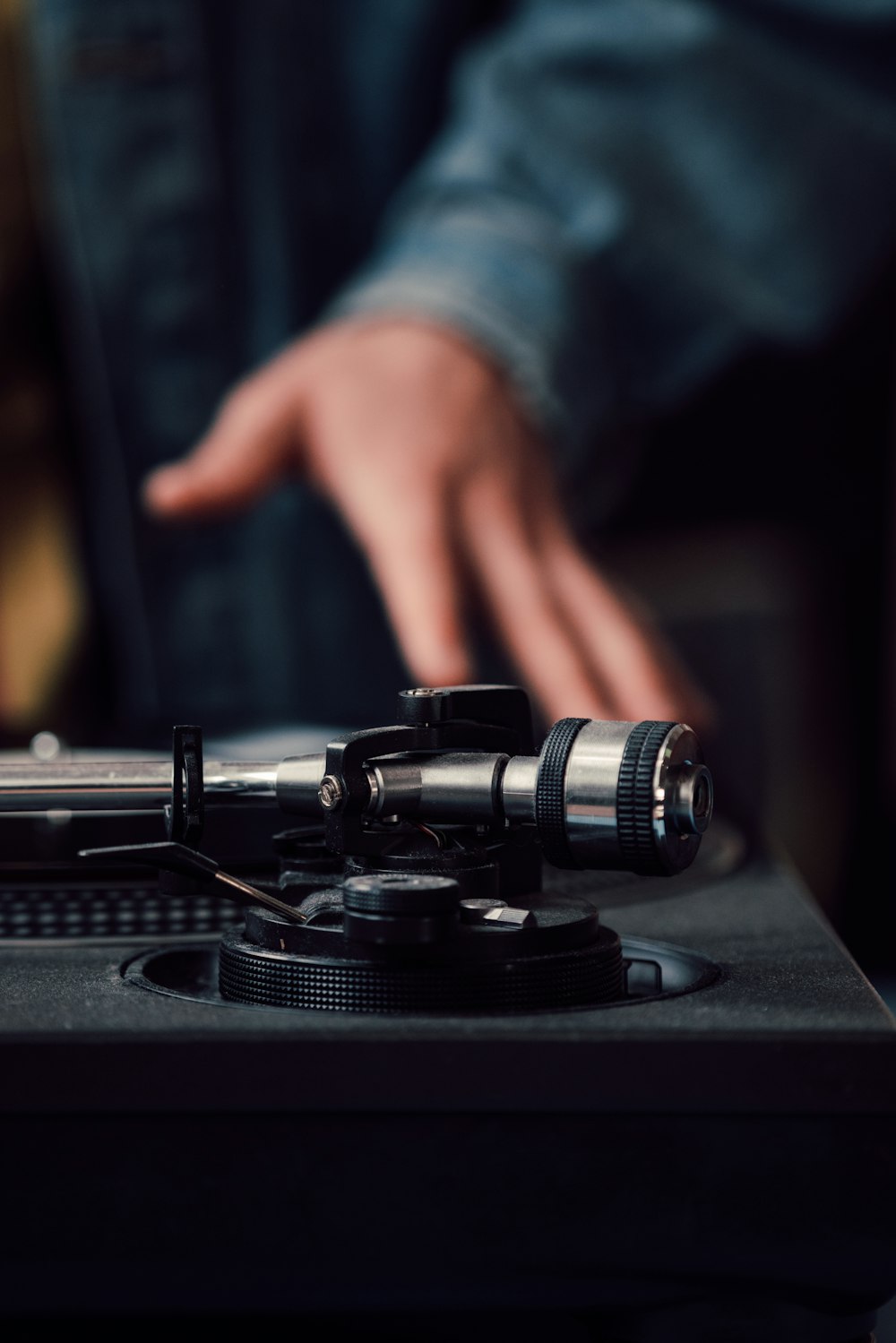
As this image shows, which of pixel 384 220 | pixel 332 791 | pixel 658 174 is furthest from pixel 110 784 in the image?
pixel 384 220

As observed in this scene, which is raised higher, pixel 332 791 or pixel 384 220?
pixel 384 220

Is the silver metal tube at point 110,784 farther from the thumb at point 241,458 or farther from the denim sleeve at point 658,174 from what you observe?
the denim sleeve at point 658,174

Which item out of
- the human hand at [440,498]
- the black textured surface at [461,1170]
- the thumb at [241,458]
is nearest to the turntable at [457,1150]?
the black textured surface at [461,1170]

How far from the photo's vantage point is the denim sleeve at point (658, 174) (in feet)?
3.74

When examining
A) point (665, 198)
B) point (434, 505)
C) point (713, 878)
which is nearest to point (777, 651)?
point (665, 198)

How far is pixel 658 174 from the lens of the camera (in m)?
1.19

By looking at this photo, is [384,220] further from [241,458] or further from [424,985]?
[424,985]

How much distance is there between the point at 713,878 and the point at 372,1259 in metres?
0.27

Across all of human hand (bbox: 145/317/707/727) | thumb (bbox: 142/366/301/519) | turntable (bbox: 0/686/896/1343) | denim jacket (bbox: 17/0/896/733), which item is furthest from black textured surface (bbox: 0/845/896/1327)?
denim jacket (bbox: 17/0/896/733)

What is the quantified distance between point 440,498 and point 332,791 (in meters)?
0.46

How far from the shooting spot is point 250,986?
14.7 inches

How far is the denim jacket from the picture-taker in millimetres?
1157

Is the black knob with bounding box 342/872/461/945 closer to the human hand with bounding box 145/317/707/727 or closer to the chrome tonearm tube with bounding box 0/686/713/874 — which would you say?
the chrome tonearm tube with bounding box 0/686/713/874

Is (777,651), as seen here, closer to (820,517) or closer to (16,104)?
(820,517)
